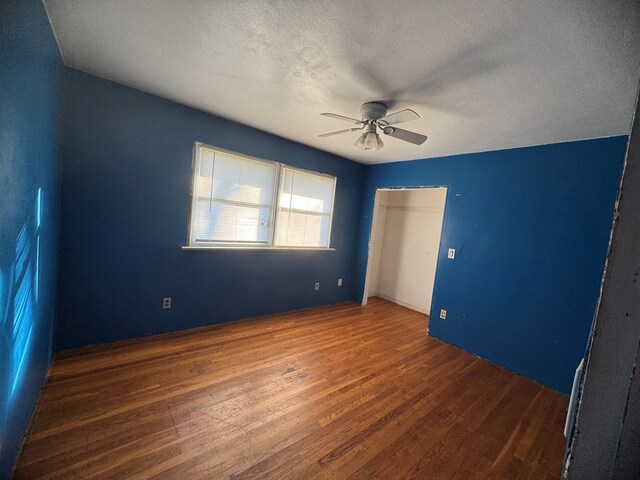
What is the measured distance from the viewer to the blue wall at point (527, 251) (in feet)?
7.93

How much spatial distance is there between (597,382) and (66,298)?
3.33m

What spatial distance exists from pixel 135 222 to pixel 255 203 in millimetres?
1300

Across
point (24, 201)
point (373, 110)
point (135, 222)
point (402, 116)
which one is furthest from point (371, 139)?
point (135, 222)

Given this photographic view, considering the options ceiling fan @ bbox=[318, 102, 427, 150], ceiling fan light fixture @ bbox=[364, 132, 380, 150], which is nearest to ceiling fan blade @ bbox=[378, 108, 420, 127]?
ceiling fan @ bbox=[318, 102, 427, 150]

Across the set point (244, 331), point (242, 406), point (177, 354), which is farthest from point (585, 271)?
point (177, 354)

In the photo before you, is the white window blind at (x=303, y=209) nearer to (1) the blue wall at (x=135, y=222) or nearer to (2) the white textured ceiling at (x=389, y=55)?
(1) the blue wall at (x=135, y=222)

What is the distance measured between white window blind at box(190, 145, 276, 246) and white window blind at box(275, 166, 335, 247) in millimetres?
203

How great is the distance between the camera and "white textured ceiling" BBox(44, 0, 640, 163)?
1.26 meters

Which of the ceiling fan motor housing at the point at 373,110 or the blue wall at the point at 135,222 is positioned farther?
the blue wall at the point at 135,222

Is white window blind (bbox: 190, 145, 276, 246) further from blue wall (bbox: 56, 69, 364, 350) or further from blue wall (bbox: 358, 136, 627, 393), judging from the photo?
blue wall (bbox: 358, 136, 627, 393)

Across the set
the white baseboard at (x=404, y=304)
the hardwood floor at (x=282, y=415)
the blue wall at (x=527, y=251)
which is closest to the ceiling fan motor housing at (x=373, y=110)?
the blue wall at (x=527, y=251)

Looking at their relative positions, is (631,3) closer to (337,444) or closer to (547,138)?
(547,138)

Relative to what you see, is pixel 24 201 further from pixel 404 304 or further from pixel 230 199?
pixel 404 304

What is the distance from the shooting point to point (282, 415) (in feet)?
6.14
